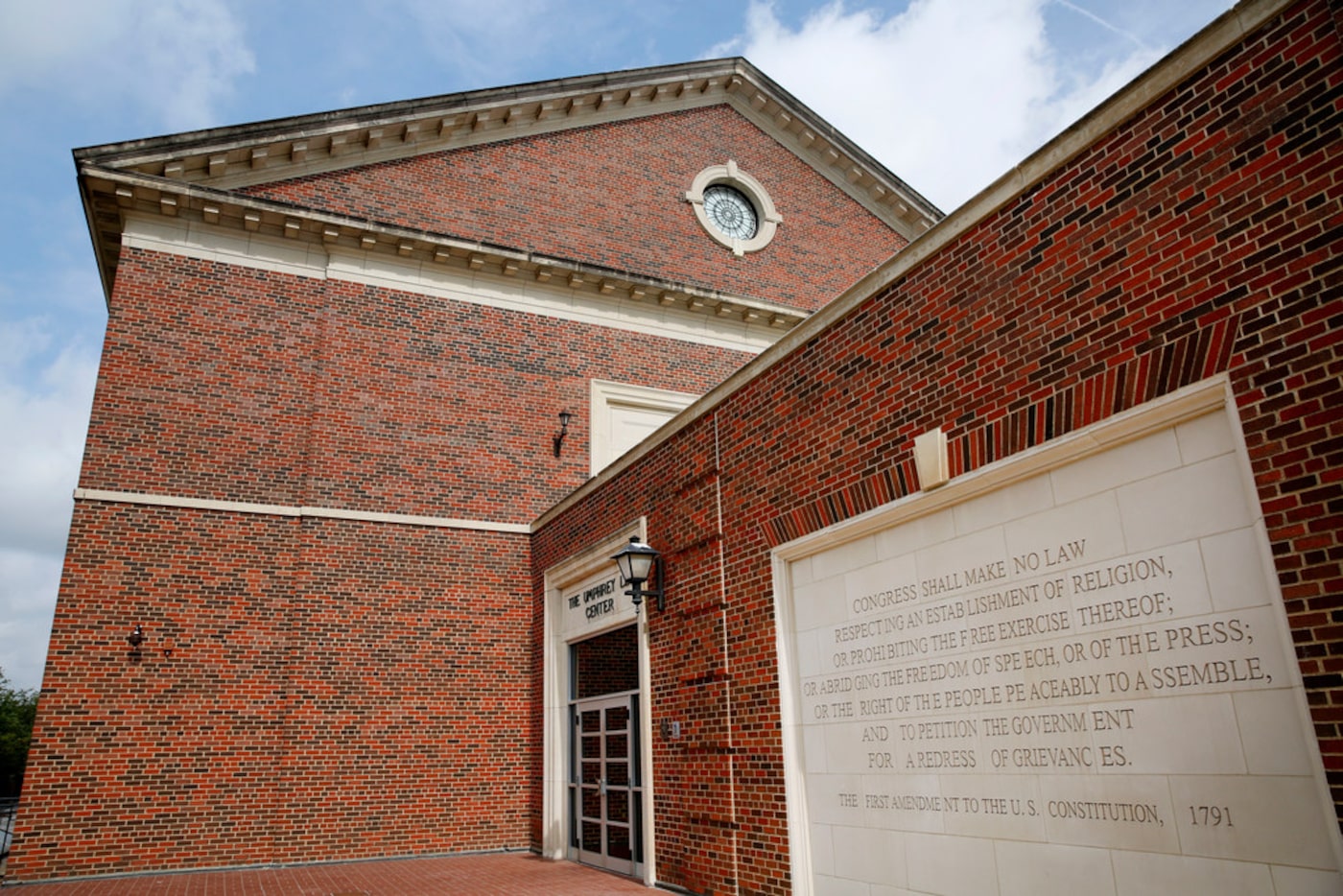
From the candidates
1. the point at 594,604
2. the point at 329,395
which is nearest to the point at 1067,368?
the point at 594,604

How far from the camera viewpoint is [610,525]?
11383 mm

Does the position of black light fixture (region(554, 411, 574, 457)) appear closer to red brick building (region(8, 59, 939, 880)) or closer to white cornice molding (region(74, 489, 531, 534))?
red brick building (region(8, 59, 939, 880))

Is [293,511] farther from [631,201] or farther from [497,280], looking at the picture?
[631,201]

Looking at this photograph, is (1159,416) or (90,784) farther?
(90,784)

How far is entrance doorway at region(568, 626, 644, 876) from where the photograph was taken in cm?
1052

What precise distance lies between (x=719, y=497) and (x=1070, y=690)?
4.19 metres

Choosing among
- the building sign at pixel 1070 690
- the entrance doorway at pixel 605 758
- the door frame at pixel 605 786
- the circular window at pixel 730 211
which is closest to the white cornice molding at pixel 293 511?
the entrance doorway at pixel 605 758

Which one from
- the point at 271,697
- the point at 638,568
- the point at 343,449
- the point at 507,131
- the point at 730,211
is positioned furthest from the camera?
the point at 730,211

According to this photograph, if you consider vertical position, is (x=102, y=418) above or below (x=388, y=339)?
below

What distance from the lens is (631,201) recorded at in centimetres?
1758

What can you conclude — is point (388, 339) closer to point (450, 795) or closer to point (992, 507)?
point (450, 795)

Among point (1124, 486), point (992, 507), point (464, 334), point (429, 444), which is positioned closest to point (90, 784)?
point (429, 444)

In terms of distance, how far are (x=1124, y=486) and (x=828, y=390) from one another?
9.03 feet

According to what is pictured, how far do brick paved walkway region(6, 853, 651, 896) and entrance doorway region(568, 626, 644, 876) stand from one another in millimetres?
385
